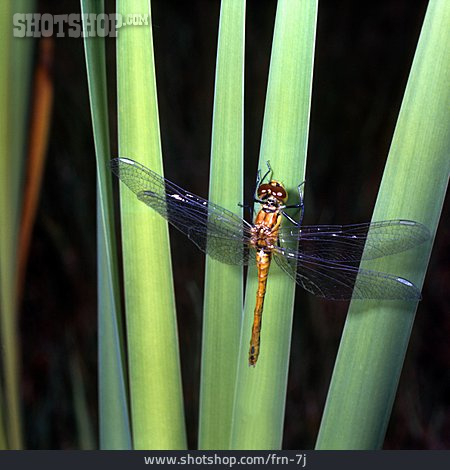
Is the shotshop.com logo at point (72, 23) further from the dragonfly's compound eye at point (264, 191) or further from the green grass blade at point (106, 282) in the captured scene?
the dragonfly's compound eye at point (264, 191)

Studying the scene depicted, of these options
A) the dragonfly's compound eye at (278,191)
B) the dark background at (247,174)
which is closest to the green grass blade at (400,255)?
the dragonfly's compound eye at (278,191)

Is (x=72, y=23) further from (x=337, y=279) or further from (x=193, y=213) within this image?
(x=337, y=279)

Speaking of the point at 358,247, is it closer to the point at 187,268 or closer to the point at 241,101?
the point at 241,101

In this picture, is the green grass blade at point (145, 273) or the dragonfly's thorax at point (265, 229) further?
the dragonfly's thorax at point (265, 229)

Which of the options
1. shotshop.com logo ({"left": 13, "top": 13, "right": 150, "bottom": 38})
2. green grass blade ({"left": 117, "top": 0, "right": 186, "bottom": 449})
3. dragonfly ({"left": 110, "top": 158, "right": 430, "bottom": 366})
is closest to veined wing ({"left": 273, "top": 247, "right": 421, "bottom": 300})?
dragonfly ({"left": 110, "top": 158, "right": 430, "bottom": 366})

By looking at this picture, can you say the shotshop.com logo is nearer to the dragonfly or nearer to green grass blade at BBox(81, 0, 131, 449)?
green grass blade at BBox(81, 0, 131, 449)

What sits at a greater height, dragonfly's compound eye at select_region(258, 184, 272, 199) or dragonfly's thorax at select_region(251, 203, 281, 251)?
dragonfly's compound eye at select_region(258, 184, 272, 199)

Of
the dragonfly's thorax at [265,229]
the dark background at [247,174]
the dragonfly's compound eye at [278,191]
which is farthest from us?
the dark background at [247,174]
